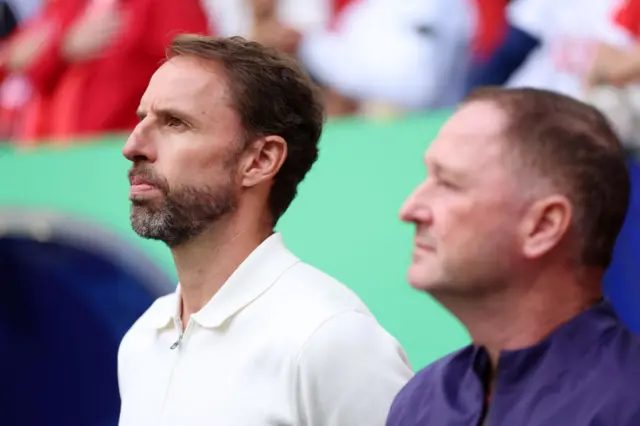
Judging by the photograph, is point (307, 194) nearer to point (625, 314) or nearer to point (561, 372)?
point (625, 314)

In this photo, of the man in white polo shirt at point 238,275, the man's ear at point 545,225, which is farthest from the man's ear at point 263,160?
the man's ear at point 545,225

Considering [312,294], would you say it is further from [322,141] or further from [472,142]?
[322,141]

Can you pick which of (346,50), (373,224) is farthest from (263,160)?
(346,50)

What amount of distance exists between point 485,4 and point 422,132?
0.35 metres

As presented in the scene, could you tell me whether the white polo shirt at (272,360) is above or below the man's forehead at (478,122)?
below

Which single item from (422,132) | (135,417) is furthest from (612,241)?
(422,132)

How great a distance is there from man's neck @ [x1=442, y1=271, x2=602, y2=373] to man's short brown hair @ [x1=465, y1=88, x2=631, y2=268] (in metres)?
0.03

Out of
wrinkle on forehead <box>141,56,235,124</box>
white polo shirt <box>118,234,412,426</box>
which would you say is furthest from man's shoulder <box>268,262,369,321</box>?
wrinkle on forehead <box>141,56,235,124</box>

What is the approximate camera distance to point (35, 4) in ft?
11.6

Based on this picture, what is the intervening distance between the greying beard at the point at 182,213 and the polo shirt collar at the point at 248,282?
0.07 m

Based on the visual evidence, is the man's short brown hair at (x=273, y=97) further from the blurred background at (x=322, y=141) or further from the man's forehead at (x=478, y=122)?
the blurred background at (x=322, y=141)

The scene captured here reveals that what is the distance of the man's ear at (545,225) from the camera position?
1097mm

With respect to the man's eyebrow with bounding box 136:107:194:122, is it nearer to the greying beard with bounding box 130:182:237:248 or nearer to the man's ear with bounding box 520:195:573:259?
the greying beard with bounding box 130:182:237:248

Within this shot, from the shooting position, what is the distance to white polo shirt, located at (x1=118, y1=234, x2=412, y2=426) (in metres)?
1.35
